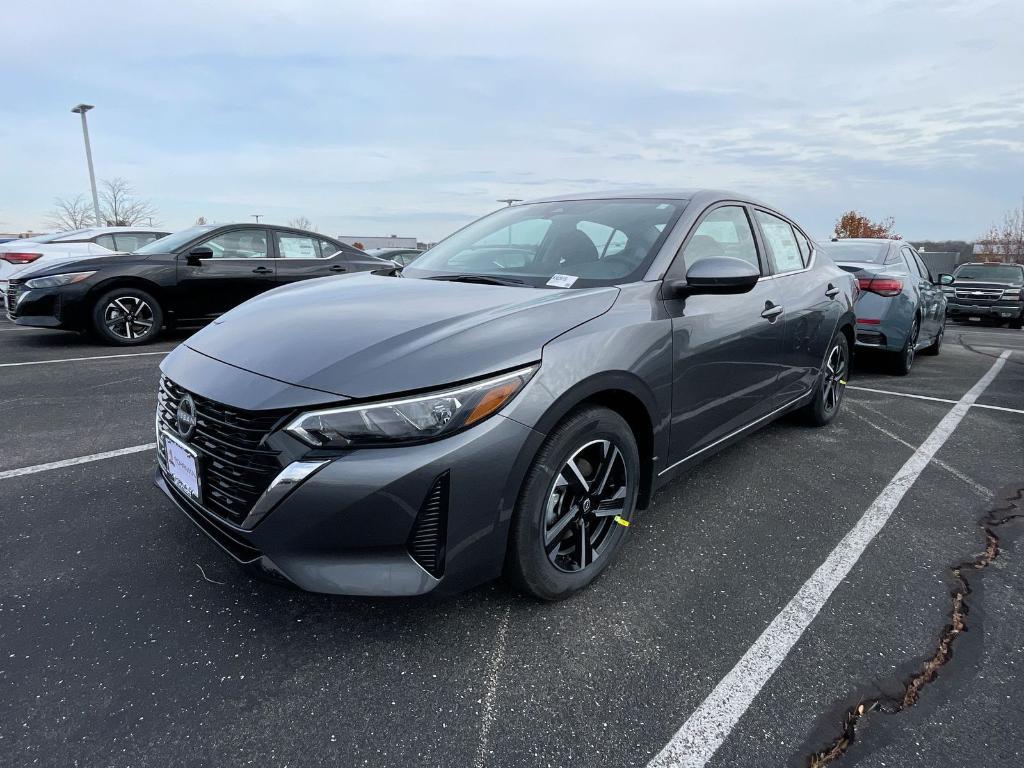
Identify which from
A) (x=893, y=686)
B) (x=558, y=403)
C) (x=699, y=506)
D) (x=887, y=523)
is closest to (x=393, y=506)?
(x=558, y=403)

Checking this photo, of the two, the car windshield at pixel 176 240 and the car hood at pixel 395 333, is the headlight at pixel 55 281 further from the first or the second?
the car hood at pixel 395 333

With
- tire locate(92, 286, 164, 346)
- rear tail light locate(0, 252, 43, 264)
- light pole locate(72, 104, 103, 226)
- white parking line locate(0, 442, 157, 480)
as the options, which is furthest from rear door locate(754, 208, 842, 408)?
light pole locate(72, 104, 103, 226)

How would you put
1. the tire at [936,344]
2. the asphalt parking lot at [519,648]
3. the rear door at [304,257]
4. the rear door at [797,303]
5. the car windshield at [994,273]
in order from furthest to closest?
the car windshield at [994,273]
the tire at [936,344]
the rear door at [304,257]
the rear door at [797,303]
the asphalt parking lot at [519,648]

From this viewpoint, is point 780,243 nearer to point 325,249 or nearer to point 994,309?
point 325,249

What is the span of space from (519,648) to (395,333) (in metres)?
1.12

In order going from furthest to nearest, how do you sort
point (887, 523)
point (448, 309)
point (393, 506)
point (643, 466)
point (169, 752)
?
point (887, 523) → point (643, 466) → point (448, 309) → point (393, 506) → point (169, 752)

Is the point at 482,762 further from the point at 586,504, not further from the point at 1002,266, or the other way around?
the point at 1002,266

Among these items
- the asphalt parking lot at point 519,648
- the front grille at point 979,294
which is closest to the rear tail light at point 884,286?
the asphalt parking lot at point 519,648

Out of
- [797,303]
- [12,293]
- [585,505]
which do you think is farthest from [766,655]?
[12,293]

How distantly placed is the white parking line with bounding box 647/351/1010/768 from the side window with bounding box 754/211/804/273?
1432mm

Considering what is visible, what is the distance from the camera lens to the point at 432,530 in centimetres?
182

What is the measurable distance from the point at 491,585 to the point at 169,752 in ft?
3.74

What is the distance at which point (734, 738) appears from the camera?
1719 mm

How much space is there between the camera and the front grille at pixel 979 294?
1605cm
